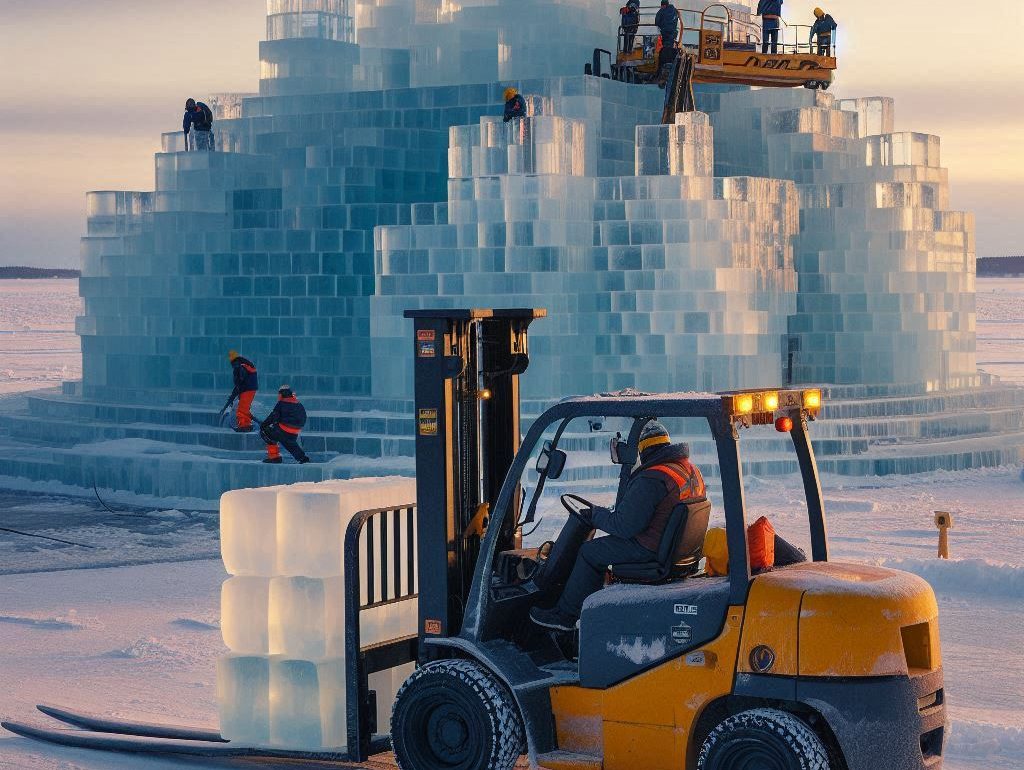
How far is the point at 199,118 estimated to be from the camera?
89.5 feet

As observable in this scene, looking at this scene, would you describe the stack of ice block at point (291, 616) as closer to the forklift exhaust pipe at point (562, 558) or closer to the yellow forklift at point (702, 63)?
the forklift exhaust pipe at point (562, 558)

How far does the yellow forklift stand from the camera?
26219 millimetres

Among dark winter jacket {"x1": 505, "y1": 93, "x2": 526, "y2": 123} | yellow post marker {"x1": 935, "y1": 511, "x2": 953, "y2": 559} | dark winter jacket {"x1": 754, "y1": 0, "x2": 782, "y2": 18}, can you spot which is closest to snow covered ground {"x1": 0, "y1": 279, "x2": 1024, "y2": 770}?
yellow post marker {"x1": 935, "y1": 511, "x2": 953, "y2": 559}

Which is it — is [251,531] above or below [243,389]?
below

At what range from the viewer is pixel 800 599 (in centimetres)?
685

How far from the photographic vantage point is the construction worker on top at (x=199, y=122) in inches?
1075

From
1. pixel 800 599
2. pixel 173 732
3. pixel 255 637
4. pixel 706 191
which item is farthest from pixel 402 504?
pixel 706 191

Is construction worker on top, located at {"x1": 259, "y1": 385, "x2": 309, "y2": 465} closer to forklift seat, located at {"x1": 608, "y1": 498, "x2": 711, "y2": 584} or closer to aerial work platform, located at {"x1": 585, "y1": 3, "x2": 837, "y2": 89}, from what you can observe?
aerial work platform, located at {"x1": 585, "y1": 3, "x2": 837, "y2": 89}

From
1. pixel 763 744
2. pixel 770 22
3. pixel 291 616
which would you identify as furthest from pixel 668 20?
pixel 763 744

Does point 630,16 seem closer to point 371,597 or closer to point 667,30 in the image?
point 667,30

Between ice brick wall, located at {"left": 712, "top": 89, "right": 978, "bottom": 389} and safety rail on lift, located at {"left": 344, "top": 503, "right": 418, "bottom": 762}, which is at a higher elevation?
ice brick wall, located at {"left": 712, "top": 89, "right": 978, "bottom": 389}

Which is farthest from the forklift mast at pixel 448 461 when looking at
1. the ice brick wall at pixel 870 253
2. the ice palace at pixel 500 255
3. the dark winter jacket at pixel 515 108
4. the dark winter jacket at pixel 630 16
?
the dark winter jacket at pixel 630 16

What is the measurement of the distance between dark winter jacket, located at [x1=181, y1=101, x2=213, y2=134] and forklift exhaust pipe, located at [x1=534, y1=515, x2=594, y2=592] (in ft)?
68.3

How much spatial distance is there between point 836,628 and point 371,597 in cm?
246
